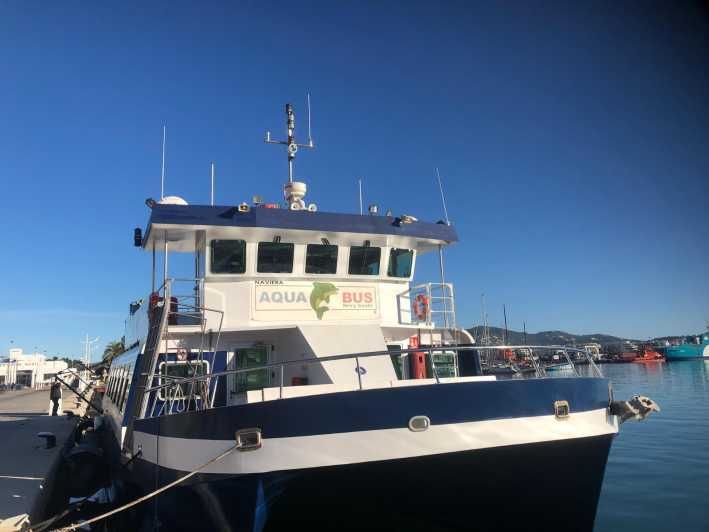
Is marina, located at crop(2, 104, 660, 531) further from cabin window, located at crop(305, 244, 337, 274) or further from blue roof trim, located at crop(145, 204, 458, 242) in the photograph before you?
cabin window, located at crop(305, 244, 337, 274)

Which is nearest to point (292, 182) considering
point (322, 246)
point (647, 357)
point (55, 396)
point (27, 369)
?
point (322, 246)

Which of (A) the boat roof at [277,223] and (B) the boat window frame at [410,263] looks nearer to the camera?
(A) the boat roof at [277,223]

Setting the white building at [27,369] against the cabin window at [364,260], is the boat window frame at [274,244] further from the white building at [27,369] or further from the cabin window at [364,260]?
the white building at [27,369]

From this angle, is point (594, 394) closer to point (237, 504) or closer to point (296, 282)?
point (237, 504)

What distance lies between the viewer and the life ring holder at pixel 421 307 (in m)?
10.5

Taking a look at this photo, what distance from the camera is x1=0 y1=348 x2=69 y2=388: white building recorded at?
82162 mm

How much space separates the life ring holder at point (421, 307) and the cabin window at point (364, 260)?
3.28ft

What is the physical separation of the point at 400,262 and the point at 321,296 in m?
1.93

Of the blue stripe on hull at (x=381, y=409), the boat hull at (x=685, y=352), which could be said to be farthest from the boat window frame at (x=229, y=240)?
the boat hull at (x=685, y=352)

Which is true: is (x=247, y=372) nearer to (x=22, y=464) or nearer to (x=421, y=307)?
(x=421, y=307)

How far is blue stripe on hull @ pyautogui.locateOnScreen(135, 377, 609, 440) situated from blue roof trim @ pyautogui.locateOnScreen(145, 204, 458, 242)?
4.47 m

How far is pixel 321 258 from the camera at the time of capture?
1057 centimetres

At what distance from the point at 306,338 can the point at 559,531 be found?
4554mm

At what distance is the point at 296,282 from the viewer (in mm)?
10320
